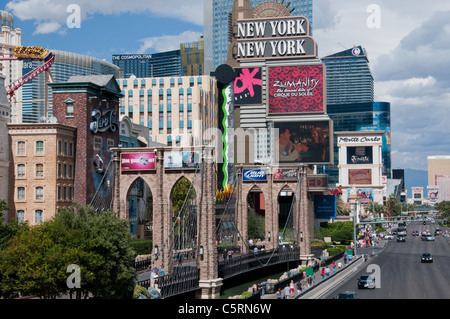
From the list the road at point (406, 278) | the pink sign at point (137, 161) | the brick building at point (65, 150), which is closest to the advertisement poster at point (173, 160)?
the pink sign at point (137, 161)

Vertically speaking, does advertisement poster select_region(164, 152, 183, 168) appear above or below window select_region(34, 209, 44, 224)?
above

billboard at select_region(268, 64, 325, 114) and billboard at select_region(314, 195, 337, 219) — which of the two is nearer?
billboard at select_region(314, 195, 337, 219)

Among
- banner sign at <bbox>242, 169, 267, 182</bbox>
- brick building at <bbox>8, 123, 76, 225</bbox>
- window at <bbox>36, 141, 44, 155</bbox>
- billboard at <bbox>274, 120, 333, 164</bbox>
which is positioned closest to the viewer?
brick building at <bbox>8, 123, 76, 225</bbox>

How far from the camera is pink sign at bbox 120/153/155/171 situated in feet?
181

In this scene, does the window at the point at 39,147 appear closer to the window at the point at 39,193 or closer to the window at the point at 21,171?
the window at the point at 21,171

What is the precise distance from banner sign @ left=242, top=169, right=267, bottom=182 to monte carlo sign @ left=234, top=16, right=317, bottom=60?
158 ft

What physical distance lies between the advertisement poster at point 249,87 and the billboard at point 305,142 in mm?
7594

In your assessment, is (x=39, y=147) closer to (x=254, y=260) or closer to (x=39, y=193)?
(x=39, y=193)

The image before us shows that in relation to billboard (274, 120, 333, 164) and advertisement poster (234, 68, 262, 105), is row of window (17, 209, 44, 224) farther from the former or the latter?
advertisement poster (234, 68, 262, 105)

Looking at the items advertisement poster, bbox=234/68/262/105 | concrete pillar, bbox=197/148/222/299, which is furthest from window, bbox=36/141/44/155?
advertisement poster, bbox=234/68/262/105

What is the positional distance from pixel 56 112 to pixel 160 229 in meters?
16.7

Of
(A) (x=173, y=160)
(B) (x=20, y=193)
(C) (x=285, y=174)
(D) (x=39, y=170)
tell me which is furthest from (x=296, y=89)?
(B) (x=20, y=193)

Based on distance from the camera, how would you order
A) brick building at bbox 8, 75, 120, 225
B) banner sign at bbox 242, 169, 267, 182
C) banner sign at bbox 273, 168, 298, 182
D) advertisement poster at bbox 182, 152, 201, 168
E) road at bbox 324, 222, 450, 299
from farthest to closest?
banner sign at bbox 273, 168, 298, 182 → banner sign at bbox 242, 169, 267, 182 → brick building at bbox 8, 75, 120, 225 → advertisement poster at bbox 182, 152, 201, 168 → road at bbox 324, 222, 450, 299

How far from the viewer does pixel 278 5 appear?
137 m
